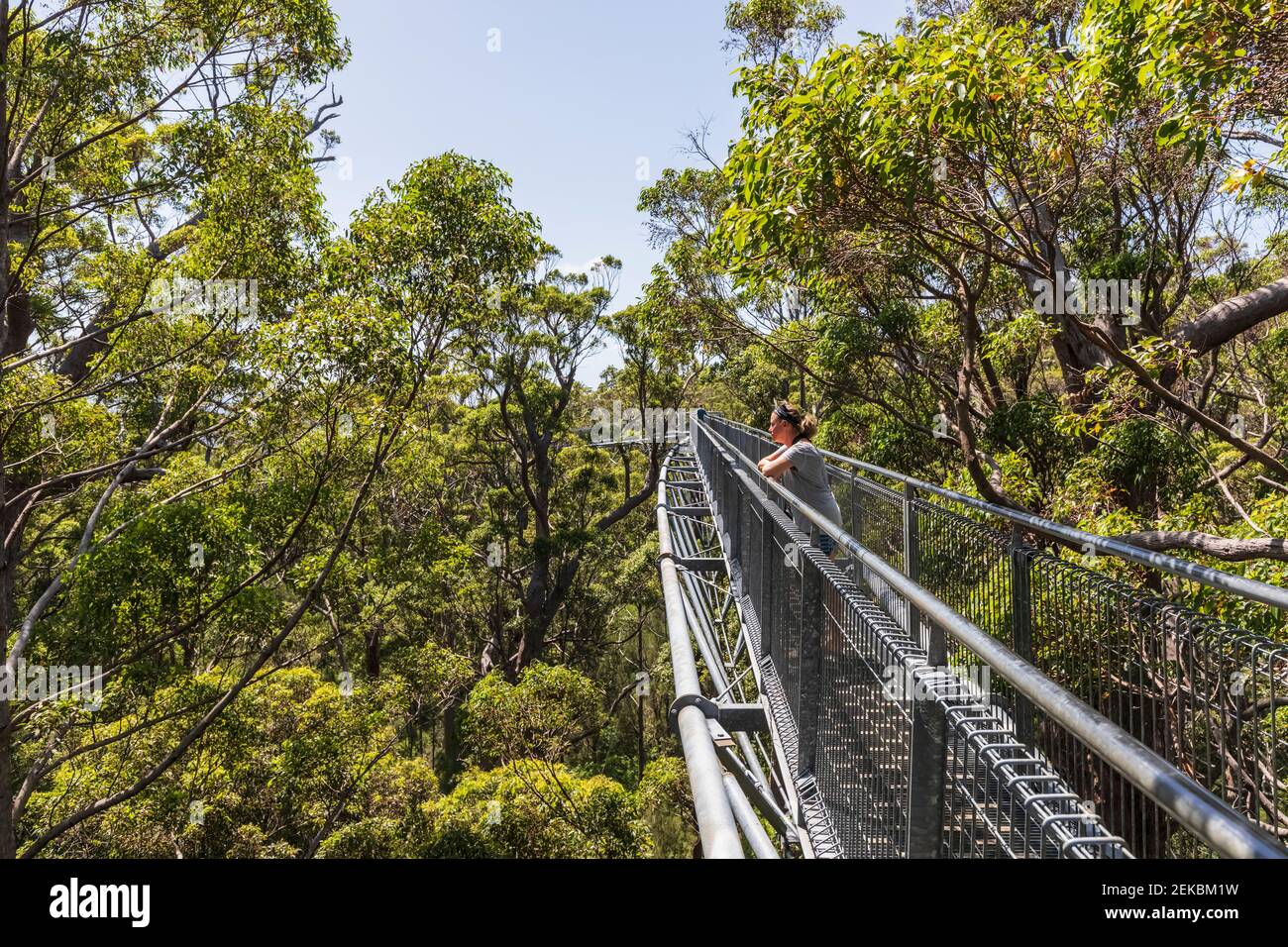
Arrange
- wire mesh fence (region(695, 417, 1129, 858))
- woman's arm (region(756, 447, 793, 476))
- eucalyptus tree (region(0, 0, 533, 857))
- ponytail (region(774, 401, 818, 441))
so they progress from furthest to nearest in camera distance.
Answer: eucalyptus tree (region(0, 0, 533, 857)), ponytail (region(774, 401, 818, 441)), woman's arm (region(756, 447, 793, 476)), wire mesh fence (region(695, 417, 1129, 858))

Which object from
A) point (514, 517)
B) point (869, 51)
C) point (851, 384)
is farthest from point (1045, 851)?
point (514, 517)

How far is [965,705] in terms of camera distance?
1.43 metres

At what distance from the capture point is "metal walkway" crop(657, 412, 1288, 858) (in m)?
1.19

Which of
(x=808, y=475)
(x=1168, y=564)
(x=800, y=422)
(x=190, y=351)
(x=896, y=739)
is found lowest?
(x=896, y=739)

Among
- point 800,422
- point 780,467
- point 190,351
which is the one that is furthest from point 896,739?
point 190,351

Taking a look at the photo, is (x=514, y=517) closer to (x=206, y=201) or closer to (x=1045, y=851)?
(x=206, y=201)

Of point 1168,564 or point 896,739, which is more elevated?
point 1168,564

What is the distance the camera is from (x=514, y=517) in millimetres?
21453

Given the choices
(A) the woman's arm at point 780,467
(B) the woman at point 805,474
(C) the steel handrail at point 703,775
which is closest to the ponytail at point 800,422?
(B) the woman at point 805,474

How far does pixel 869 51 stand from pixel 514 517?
1750cm

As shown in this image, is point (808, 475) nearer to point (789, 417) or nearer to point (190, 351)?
point (789, 417)

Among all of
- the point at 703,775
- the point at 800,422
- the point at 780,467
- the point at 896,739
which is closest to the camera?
the point at 703,775

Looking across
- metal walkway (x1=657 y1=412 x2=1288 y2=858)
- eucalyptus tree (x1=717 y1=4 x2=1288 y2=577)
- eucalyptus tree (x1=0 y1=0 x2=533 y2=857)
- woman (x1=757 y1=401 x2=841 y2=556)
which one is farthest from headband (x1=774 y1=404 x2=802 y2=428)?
eucalyptus tree (x1=0 y1=0 x2=533 y2=857)

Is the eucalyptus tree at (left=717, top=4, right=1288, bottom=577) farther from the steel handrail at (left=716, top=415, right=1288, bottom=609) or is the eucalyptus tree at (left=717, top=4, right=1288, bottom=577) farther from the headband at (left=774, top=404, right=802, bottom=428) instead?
the steel handrail at (left=716, top=415, right=1288, bottom=609)
